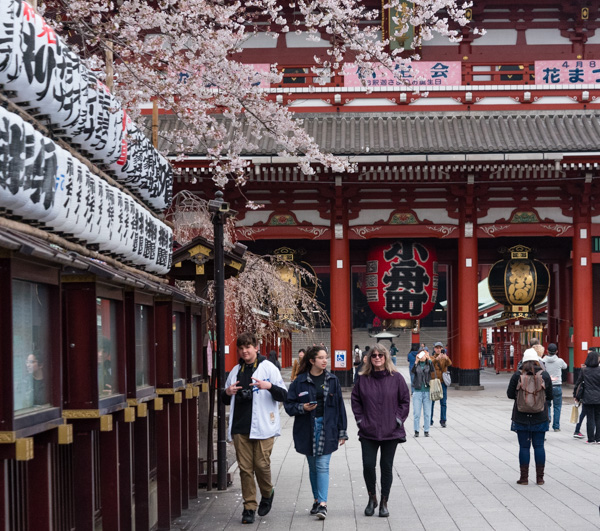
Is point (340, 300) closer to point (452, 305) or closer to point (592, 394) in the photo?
point (452, 305)

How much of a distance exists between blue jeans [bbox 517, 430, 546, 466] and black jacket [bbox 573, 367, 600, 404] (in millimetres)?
4101

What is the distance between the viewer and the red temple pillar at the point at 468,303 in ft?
83.9

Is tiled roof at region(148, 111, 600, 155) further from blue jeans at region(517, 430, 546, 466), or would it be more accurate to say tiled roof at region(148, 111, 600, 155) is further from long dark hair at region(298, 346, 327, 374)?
long dark hair at region(298, 346, 327, 374)

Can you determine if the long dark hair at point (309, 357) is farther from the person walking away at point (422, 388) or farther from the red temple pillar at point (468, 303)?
the red temple pillar at point (468, 303)

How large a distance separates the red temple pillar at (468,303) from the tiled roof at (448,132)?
8.77 ft

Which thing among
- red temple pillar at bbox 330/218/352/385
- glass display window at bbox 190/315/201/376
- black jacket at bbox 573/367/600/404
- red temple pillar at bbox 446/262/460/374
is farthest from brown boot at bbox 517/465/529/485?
red temple pillar at bbox 446/262/460/374

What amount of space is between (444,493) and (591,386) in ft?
17.2

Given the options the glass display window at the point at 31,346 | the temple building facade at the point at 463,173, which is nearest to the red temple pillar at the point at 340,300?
the temple building facade at the point at 463,173

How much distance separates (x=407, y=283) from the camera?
25.7 m

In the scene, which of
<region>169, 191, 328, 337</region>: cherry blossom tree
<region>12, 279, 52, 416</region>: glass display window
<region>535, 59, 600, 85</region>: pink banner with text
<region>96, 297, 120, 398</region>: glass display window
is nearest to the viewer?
<region>12, 279, 52, 416</region>: glass display window

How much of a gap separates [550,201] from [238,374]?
18.8 metres

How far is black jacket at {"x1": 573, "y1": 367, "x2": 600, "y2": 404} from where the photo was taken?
47.4ft

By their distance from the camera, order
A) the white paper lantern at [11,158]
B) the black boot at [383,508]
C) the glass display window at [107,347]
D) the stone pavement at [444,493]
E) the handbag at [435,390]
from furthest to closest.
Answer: the handbag at [435,390] → the black boot at [383,508] → the stone pavement at [444,493] → the glass display window at [107,347] → the white paper lantern at [11,158]

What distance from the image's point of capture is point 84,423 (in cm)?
564
